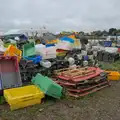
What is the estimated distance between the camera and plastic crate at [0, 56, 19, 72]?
474 cm

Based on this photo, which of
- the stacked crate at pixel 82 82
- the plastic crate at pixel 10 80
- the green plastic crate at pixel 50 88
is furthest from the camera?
the stacked crate at pixel 82 82

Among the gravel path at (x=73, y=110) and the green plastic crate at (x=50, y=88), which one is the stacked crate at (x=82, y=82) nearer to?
the gravel path at (x=73, y=110)

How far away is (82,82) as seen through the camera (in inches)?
187

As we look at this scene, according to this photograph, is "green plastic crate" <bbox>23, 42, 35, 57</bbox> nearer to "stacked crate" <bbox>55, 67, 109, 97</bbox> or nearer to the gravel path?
"stacked crate" <bbox>55, 67, 109, 97</bbox>

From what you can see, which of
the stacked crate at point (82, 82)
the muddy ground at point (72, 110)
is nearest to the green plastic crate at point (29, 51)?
the stacked crate at point (82, 82)

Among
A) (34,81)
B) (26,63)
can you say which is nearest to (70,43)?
(26,63)

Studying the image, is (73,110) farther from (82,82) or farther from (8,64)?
(8,64)

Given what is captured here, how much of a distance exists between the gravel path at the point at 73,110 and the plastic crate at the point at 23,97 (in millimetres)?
108

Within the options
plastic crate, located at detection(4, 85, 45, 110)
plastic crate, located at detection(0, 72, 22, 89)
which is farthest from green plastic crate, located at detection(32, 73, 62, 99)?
plastic crate, located at detection(0, 72, 22, 89)

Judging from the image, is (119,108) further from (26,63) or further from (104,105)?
(26,63)

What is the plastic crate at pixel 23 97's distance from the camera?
3.78 meters

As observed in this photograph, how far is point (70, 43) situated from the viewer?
8.44 m

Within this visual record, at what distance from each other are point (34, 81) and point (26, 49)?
2.32 m

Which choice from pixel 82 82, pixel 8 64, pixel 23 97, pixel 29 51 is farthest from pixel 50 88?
pixel 29 51
